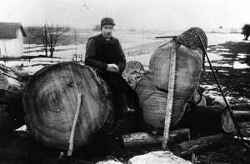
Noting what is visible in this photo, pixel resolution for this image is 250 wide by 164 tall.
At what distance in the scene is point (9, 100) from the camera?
503 cm

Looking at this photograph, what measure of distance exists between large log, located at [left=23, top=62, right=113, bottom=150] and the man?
1.18 feet

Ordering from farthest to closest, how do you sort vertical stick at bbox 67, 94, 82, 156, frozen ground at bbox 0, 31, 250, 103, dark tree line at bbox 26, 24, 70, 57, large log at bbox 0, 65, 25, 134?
dark tree line at bbox 26, 24, 70, 57 < frozen ground at bbox 0, 31, 250, 103 < large log at bbox 0, 65, 25, 134 < vertical stick at bbox 67, 94, 82, 156

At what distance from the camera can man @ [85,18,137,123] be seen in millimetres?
4805

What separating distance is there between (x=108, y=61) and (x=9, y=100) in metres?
1.78

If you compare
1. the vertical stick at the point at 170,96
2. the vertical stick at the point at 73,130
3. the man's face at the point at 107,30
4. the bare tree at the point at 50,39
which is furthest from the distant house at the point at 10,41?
the vertical stick at the point at 170,96

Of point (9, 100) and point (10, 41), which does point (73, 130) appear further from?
point (10, 41)

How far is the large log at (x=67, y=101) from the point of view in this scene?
4.51 metres

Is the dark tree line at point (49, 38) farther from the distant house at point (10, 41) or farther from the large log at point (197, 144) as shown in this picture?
the large log at point (197, 144)

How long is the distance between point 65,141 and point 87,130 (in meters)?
0.37

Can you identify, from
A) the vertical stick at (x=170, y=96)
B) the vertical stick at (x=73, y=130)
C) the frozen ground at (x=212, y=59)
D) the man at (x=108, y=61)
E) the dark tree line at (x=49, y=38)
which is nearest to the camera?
the vertical stick at (x=73, y=130)

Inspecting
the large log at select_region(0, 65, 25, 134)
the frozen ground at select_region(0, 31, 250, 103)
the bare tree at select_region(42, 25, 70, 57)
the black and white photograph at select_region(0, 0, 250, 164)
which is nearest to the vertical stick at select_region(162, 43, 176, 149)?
the black and white photograph at select_region(0, 0, 250, 164)

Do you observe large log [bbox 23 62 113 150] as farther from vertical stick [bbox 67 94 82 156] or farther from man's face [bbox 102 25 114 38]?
man's face [bbox 102 25 114 38]

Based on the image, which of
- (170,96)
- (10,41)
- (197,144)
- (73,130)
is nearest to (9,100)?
(73,130)

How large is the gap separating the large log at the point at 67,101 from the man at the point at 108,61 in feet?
1.18
